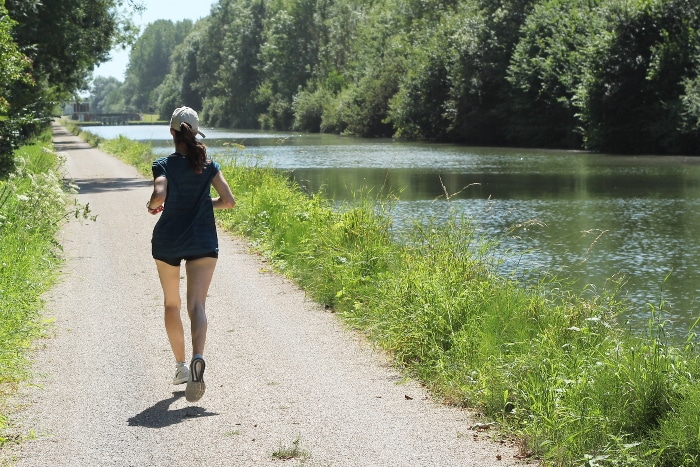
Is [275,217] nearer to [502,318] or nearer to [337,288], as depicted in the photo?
[337,288]

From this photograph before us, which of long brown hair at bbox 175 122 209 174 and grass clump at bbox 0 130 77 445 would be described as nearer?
long brown hair at bbox 175 122 209 174

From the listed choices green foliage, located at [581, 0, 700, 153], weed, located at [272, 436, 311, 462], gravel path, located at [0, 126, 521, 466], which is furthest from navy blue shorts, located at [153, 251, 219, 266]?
green foliage, located at [581, 0, 700, 153]

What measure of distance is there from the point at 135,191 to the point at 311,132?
7425 centimetres

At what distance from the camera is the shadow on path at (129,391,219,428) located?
251 inches

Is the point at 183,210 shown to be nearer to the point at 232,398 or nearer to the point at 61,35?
the point at 232,398

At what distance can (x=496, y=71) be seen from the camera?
2447 inches

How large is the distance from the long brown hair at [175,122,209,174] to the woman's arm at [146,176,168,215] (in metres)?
0.22

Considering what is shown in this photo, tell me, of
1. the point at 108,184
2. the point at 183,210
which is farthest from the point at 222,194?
the point at 108,184

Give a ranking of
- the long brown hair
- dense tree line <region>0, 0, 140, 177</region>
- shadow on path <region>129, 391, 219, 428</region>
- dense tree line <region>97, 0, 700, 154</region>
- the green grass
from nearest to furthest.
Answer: the green grass
shadow on path <region>129, 391, 219, 428</region>
the long brown hair
dense tree line <region>0, 0, 140, 177</region>
dense tree line <region>97, 0, 700, 154</region>

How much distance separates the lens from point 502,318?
27.6ft

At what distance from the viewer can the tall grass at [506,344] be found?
A: 5.69m

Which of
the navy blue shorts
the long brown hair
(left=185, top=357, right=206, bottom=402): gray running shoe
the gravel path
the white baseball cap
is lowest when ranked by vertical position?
the gravel path

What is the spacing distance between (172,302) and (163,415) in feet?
2.93

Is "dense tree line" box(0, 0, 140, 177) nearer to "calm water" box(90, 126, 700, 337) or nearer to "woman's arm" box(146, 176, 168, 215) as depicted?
"calm water" box(90, 126, 700, 337)
